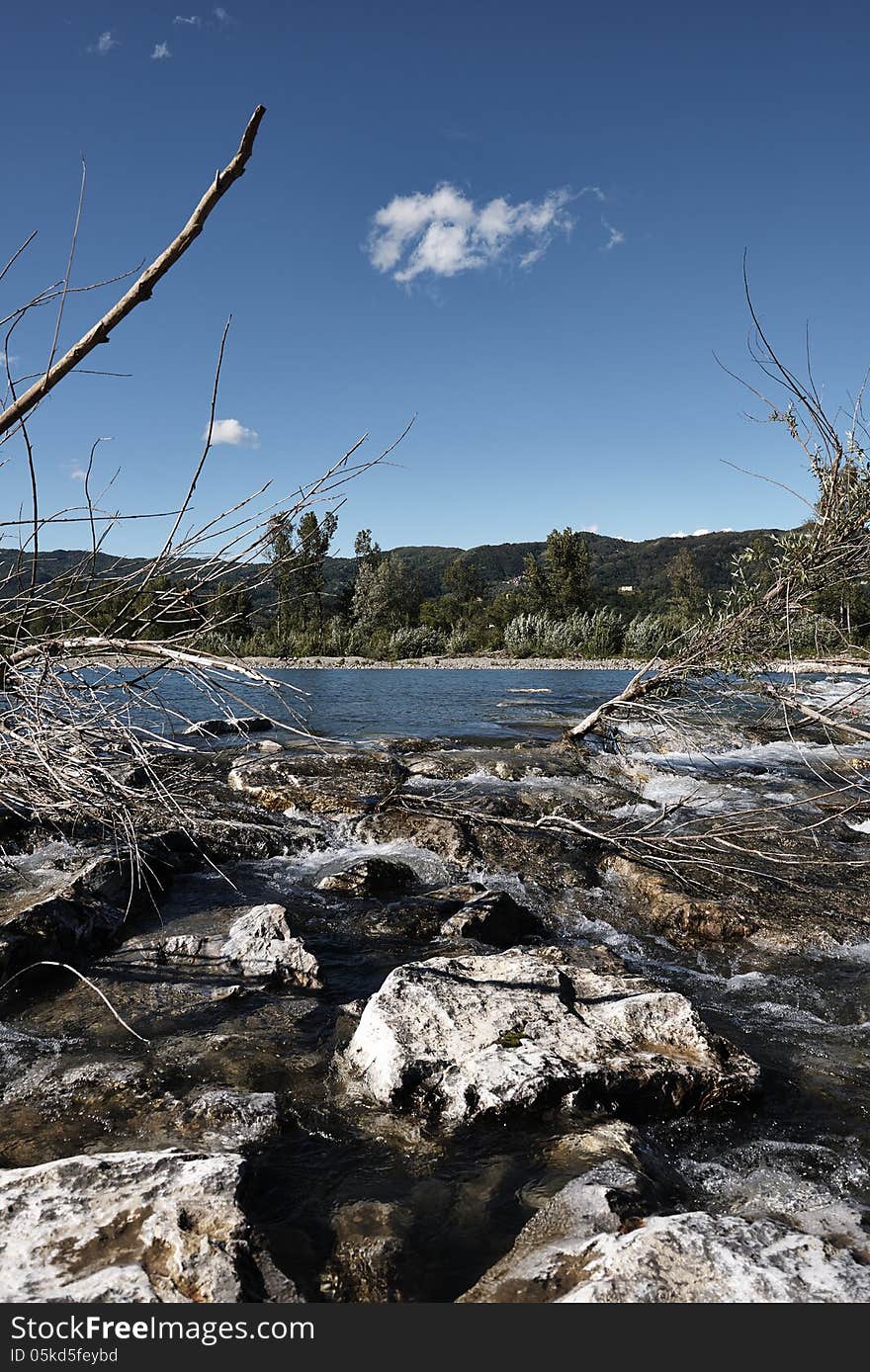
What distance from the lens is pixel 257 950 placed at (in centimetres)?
475

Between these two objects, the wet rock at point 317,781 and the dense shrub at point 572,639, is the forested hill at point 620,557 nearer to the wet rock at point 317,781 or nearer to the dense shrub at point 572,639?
the dense shrub at point 572,639

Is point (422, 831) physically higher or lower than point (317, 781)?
lower

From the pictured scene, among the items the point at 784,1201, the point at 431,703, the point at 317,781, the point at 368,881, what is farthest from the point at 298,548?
the point at 431,703

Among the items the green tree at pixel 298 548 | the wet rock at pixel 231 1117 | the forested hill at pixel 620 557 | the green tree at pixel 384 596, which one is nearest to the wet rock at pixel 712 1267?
the wet rock at pixel 231 1117

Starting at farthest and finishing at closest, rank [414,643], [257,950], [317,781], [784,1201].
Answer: [414,643] → [317,781] → [257,950] → [784,1201]

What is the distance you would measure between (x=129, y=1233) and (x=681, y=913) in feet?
15.1

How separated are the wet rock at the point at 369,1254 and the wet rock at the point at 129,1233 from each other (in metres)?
0.27

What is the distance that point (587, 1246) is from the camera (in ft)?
7.61

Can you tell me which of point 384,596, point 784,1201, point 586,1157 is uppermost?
point 384,596

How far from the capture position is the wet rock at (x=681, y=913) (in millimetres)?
5570

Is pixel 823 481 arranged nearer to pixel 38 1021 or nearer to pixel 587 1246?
pixel 587 1246

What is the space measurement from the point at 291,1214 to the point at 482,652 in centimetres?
4221

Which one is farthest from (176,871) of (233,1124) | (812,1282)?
(812,1282)

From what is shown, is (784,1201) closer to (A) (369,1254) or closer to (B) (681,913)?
(A) (369,1254)
